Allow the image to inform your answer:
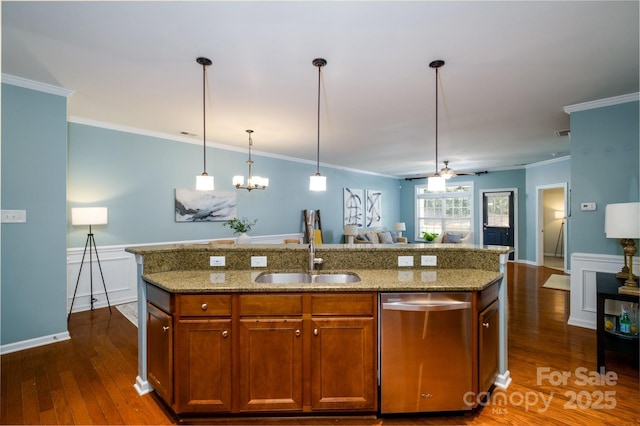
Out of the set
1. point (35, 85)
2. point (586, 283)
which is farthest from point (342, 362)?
point (35, 85)

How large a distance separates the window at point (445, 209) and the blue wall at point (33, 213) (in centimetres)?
915

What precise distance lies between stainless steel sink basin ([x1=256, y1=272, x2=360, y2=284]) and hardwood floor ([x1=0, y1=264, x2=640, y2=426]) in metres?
0.89

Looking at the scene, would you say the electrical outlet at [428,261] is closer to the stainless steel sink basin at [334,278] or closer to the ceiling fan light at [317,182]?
the stainless steel sink basin at [334,278]

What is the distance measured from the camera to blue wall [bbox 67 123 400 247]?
4.15 m

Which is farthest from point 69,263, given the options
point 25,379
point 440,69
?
point 440,69

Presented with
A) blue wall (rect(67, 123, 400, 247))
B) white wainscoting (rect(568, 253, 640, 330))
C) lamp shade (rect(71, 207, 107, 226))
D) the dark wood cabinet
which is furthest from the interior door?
Result: lamp shade (rect(71, 207, 107, 226))

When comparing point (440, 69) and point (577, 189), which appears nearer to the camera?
point (440, 69)

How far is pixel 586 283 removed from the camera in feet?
11.8

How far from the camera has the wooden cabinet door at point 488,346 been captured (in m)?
2.07

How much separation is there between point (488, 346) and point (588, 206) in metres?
2.55

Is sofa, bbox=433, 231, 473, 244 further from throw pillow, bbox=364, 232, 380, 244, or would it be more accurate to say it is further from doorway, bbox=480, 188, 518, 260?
throw pillow, bbox=364, 232, 380, 244

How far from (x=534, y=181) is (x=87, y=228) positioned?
29.9 ft

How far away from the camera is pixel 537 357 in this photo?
114 inches

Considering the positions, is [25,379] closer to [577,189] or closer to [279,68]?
[279,68]
